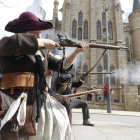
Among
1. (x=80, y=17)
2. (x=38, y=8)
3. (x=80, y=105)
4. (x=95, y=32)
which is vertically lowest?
(x=80, y=105)

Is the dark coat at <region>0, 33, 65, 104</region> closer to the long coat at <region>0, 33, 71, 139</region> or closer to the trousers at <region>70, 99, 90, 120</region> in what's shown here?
the long coat at <region>0, 33, 71, 139</region>

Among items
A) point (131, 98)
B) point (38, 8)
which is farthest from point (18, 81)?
point (38, 8)

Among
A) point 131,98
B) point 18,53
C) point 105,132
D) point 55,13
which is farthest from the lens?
point 55,13

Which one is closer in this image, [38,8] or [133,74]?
[133,74]

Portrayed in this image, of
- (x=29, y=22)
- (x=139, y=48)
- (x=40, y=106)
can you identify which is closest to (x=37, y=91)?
(x=40, y=106)

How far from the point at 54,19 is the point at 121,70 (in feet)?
46.7

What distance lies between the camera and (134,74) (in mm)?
23469

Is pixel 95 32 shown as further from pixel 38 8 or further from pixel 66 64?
pixel 66 64

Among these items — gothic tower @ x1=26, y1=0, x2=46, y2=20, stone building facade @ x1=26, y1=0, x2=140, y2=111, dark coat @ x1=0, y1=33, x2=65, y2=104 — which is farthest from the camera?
gothic tower @ x1=26, y1=0, x2=46, y2=20

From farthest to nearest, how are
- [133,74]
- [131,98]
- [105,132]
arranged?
[133,74]
[131,98]
[105,132]

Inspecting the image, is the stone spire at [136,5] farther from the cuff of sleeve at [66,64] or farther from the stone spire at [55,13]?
the cuff of sleeve at [66,64]

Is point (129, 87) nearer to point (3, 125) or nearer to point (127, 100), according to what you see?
point (127, 100)

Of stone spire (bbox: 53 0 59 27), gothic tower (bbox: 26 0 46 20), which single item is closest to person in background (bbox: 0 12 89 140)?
stone spire (bbox: 53 0 59 27)

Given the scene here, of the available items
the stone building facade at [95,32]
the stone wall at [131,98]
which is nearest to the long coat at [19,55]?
the stone wall at [131,98]
